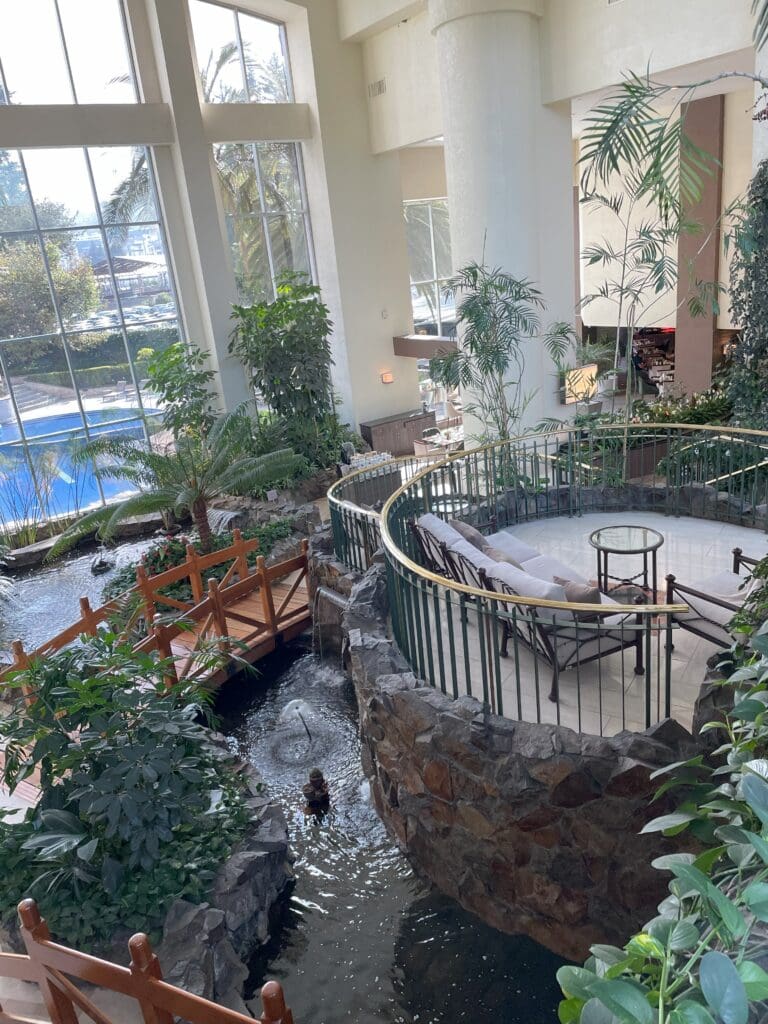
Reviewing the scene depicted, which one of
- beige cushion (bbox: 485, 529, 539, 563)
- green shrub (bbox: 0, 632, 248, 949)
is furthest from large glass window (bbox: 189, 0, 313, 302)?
green shrub (bbox: 0, 632, 248, 949)

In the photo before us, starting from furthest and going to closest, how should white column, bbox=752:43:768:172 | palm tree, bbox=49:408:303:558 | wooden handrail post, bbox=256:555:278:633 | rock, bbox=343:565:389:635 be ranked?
1. palm tree, bbox=49:408:303:558
2. wooden handrail post, bbox=256:555:278:633
3. white column, bbox=752:43:768:172
4. rock, bbox=343:565:389:635

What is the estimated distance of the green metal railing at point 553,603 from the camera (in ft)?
15.5

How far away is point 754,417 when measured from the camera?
30.5 ft

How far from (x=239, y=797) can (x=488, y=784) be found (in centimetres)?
192

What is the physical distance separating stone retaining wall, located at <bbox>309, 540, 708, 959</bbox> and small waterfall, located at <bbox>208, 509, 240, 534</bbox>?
6.96 meters

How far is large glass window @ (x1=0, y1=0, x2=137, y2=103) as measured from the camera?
11.9 meters

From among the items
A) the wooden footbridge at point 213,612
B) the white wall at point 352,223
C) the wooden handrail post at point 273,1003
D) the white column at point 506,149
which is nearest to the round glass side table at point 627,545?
the wooden footbridge at point 213,612

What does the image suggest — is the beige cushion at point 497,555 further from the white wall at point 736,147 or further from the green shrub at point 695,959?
the white wall at point 736,147

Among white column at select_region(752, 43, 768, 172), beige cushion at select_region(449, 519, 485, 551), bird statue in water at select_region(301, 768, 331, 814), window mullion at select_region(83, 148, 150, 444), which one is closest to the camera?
bird statue in water at select_region(301, 768, 331, 814)

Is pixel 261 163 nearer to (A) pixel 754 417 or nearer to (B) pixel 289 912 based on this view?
(A) pixel 754 417

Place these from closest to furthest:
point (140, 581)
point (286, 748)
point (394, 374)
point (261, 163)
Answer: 1. point (286, 748)
2. point (140, 581)
3. point (261, 163)
4. point (394, 374)

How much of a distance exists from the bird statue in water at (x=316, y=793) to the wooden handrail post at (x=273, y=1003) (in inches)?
116

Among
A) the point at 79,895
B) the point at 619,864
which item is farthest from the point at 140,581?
the point at 619,864

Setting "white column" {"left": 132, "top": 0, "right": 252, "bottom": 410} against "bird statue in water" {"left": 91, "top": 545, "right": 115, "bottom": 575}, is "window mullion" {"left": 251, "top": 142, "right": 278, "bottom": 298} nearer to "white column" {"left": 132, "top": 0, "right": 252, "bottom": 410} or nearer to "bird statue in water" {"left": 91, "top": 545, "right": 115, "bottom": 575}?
"white column" {"left": 132, "top": 0, "right": 252, "bottom": 410}
